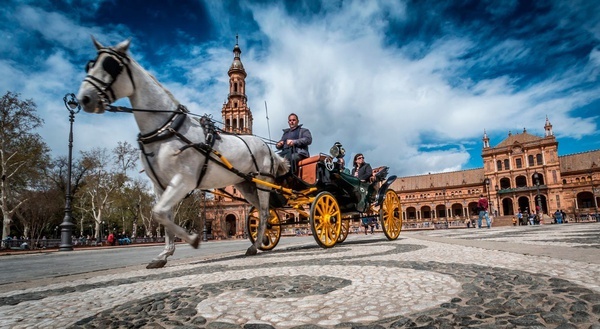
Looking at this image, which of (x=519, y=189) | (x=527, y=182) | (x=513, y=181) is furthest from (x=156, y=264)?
(x=513, y=181)

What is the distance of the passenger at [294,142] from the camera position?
20.2ft

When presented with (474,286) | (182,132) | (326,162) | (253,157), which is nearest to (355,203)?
(326,162)

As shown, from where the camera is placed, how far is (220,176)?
4.49 m

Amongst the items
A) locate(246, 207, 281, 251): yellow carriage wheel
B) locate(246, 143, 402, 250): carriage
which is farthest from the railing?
locate(246, 207, 281, 251): yellow carriage wheel

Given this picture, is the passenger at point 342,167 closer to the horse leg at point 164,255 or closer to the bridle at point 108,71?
the horse leg at point 164,255

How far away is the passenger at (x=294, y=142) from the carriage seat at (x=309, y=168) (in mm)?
120

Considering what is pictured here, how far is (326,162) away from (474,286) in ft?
13.7

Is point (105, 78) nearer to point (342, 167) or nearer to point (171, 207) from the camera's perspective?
point (171, 207)

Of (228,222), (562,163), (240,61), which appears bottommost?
(228,222)

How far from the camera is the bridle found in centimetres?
358

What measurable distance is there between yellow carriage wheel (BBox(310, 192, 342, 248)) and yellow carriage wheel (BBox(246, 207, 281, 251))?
106cm

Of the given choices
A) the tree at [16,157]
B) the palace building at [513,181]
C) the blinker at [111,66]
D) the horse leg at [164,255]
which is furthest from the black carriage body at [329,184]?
the palace building at [513,181]

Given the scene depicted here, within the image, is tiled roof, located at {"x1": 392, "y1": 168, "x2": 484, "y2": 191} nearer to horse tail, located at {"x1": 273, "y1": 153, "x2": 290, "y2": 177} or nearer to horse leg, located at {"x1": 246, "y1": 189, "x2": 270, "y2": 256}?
horse tail, located at {"x1": 273, "y1": 153, "x2": 290, "y2": 177}

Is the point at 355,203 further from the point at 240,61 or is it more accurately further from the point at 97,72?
the point at 240,61
